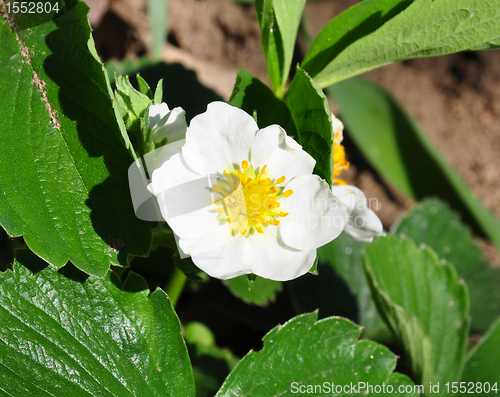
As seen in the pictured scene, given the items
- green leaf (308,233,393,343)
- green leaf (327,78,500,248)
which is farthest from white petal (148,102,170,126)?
green leaf (327,78,500,248)

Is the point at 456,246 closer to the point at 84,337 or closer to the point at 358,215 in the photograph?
the point at 358,215

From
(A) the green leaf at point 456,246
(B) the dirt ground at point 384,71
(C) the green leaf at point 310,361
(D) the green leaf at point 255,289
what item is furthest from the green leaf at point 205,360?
(B) the dirt ground at point 384,71

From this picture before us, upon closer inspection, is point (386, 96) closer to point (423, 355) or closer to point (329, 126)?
point (423, 355)

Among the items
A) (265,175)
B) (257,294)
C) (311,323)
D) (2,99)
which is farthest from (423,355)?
(2,99)

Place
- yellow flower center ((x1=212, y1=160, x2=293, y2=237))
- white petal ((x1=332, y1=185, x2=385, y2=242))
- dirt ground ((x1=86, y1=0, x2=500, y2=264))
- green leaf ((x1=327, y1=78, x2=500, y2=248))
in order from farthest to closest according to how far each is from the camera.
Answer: dirt ground ((x1=86, y1=0, x2=500, y2=264)), green leaf ((x1=327, y1=78, x2=500, y2=248)), white petal ((x1=332, y1=185, x2=385, y2=242)), yellow flower center ((x1=212, y1=160, x2=293, y2=237))

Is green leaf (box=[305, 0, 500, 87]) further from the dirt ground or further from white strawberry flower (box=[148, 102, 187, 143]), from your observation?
the dirt ground

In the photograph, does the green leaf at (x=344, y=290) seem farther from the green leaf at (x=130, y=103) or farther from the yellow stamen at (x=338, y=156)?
the green leaf at (x=130, y=103)

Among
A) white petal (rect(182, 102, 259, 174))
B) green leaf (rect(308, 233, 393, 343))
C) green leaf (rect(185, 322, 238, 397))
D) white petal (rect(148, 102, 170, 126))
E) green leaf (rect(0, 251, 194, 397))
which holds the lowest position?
green leaf (rect(185, 322, 238, 397))
